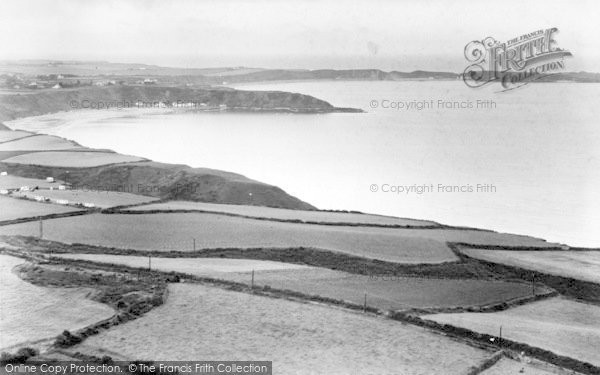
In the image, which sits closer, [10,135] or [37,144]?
[37,144]

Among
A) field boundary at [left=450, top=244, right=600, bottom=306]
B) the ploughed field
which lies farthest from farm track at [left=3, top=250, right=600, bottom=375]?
field boundary at [left=450, top=244, right=600, bottom=306]

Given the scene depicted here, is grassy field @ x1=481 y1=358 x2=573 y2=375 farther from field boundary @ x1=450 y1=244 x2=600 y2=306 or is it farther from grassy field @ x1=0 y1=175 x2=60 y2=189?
grassy field @ x1=0 y1=175 x2=60 y2=189

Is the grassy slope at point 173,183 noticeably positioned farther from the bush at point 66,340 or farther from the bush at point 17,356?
the bush at point 17,356

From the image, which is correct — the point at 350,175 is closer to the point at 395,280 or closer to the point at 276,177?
the point at 276,177

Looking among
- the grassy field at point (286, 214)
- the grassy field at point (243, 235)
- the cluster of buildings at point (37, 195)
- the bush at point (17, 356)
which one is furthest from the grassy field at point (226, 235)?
the bush at point (17, 356)

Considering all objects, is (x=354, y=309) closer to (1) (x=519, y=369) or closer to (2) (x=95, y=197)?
(1) (x=519, y=369)

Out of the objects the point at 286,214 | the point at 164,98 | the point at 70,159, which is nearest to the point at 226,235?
the point at 286,214
